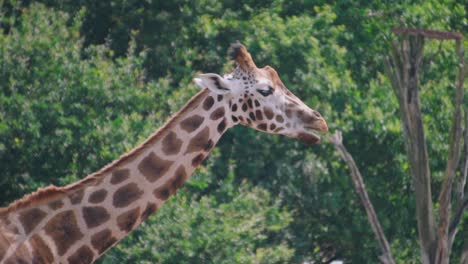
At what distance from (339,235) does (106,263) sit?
4.60 meters

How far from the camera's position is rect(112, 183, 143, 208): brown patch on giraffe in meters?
11.0

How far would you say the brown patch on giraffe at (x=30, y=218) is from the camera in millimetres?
10727

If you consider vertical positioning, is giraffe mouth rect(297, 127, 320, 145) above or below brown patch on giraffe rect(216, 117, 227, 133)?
below

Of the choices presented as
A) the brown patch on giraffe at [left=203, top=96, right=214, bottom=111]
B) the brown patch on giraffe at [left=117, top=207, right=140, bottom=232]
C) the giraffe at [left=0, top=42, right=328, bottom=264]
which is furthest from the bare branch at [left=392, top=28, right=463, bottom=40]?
the brown patch on giraffe at [left=117, top=207, right=140, bottom=232]

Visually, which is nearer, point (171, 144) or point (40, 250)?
point (40, 250)

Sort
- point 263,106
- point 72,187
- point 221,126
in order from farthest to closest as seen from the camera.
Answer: point 263,106, point 221,126, point 72,187

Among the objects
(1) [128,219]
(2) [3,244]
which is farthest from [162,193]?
(2) [3,244]

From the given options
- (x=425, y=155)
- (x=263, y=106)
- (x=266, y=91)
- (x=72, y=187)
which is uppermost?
(x=266, y=91)

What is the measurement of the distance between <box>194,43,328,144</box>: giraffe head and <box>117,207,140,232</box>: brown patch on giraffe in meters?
1.21

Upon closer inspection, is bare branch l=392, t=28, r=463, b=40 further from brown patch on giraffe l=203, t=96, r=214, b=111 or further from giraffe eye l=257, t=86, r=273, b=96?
brown patch on giraffe l=203, t=96, r=214, b=111

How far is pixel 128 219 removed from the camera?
11008 millimetres

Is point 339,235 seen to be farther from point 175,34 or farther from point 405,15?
point 175,34

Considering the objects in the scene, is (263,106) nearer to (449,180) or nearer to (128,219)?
(128,219)

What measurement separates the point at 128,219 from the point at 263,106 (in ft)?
5.25
